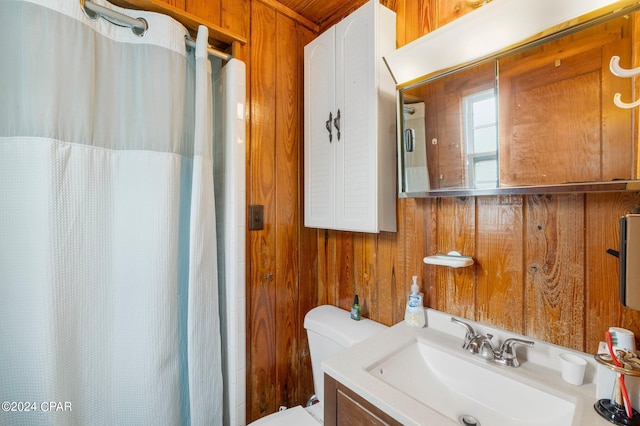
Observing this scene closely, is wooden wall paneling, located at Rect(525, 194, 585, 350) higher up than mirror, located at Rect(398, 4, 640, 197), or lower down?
lower down

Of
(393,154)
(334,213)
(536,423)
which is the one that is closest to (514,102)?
(393,154)

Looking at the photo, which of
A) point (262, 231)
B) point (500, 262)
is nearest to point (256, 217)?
point (262, 231)

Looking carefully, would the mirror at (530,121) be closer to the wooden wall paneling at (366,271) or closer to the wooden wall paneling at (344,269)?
the wooden wall paneling at (366,271)

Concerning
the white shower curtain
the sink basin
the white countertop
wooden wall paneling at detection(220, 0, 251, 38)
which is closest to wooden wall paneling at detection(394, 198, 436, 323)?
the white countertop

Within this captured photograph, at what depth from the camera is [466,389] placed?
0.89 metres

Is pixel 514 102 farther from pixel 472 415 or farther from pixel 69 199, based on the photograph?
pixel 69 199

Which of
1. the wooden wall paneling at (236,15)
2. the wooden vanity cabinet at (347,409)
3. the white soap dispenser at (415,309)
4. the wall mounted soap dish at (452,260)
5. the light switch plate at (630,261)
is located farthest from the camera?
the wooden wall paneling at (236,15)

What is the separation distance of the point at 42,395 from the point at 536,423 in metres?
1.41

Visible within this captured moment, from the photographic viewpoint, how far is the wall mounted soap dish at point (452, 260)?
0.96 m

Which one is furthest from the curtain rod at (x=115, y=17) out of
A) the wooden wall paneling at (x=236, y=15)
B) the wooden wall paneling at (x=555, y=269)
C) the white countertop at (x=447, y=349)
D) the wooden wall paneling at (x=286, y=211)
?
the wooden wall paneling at (x=555, y=269)

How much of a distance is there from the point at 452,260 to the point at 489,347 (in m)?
0.28

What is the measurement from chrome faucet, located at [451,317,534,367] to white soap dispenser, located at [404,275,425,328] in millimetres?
169

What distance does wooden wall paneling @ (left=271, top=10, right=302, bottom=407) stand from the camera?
1.44m

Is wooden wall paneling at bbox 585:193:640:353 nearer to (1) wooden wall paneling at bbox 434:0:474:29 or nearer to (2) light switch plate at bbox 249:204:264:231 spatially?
(1) wooden wall paneling at bbox 434:0:474:29
